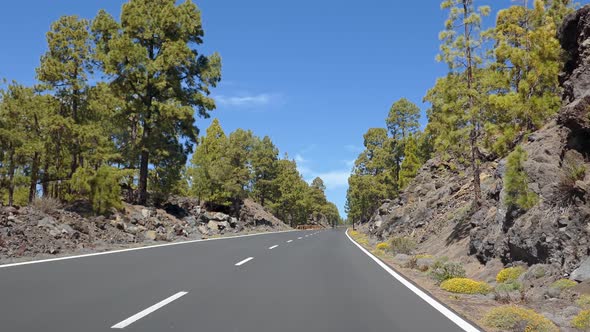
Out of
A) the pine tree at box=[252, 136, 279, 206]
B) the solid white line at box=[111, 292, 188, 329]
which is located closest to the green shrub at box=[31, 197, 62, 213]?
the solid white line at box=[111, 292, 188, 329]

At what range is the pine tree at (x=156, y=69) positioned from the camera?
27922mm

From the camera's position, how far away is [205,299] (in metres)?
7.14

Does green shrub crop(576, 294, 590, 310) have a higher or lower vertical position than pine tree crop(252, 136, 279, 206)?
lower

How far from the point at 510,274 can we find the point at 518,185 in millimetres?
2669

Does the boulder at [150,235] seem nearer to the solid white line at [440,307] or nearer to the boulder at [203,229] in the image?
the boulder at [203,229]

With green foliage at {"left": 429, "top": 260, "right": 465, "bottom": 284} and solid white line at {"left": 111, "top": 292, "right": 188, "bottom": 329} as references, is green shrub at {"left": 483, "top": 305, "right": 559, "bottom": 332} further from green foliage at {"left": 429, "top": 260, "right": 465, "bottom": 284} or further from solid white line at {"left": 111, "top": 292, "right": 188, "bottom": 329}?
solid white line at {"left": 111, "top": 292, "right": 188, "bottom": 329}

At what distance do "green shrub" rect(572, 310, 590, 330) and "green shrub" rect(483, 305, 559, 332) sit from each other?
1.23 feet

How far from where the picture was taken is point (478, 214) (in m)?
16.0

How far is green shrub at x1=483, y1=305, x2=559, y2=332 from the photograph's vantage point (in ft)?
17.7

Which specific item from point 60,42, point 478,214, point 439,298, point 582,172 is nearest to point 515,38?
point 478,214

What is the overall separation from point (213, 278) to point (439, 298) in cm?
471

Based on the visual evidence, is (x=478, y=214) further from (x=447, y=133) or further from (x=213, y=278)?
(x=213, y=278)

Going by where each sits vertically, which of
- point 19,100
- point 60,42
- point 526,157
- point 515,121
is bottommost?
point 526,157

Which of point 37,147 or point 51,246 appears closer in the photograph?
point 51,246
